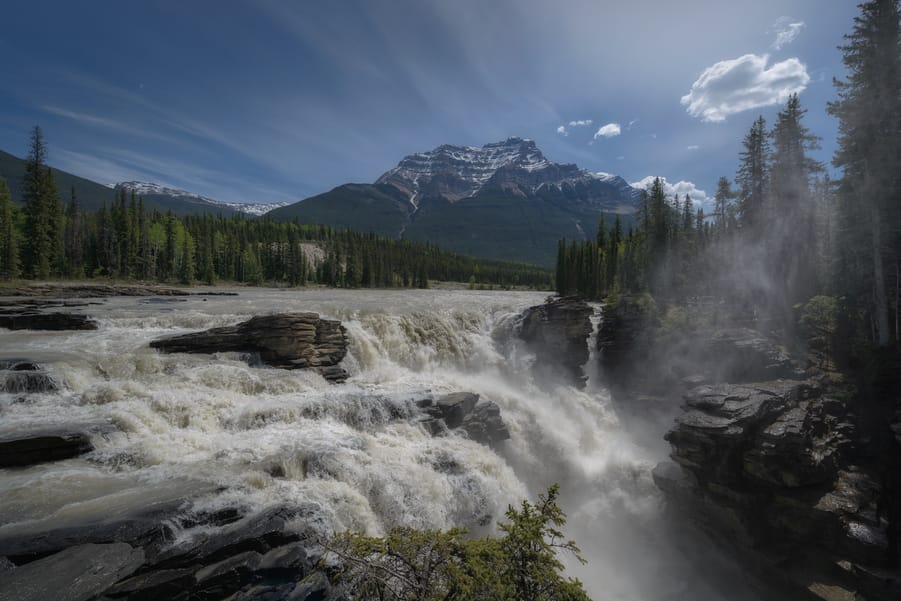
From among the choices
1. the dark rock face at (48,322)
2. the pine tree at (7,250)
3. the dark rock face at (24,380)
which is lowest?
the dark rock face at (24,380)

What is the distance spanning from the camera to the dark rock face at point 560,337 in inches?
1153

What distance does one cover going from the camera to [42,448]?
1012 centimetres

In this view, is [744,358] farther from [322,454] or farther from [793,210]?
[322,454]

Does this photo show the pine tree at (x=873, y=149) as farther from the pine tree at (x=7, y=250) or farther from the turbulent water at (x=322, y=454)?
the pine tree at (x=7, y=250)

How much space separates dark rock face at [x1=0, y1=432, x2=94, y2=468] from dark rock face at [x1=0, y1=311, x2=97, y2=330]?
14.3 m

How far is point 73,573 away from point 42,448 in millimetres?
5547

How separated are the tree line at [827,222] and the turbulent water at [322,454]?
14876 mm

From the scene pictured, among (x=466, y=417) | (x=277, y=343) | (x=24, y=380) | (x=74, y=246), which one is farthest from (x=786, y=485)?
(x=74, y=246)

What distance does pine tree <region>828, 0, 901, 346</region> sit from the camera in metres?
19.3

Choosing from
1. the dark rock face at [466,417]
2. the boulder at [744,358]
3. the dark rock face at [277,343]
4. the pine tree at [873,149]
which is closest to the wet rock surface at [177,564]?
the dark rock face at [466,417]

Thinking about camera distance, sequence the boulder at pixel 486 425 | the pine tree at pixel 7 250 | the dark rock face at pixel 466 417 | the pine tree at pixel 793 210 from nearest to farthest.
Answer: the dark rock face at pixel 466 417
the boulder at pixel 486 425
the pine tree at pixel 793 210
the pine tree at pixel 7 250

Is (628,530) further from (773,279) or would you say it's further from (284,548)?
(773,279)

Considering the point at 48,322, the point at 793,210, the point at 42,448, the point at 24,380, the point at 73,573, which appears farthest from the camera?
the point at 793,210

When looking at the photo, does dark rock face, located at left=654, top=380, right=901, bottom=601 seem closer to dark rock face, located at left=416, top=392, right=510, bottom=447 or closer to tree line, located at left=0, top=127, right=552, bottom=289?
dark rock face, located at left=416, top=392, right=510, bottom=447
